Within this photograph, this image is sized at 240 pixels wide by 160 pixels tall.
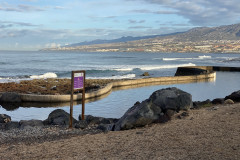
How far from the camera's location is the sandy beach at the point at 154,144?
20.1ft

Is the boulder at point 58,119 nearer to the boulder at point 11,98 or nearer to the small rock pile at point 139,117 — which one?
the small rock pile at point 139,117

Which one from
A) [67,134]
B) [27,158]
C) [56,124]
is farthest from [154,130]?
[56,124]

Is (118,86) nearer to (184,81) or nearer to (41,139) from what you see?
(184,81)

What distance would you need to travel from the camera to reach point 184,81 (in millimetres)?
32969

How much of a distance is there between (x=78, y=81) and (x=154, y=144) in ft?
14.9

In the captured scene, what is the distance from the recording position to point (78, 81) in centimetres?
1061

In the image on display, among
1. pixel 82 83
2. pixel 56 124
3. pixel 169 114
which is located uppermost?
pixel 82 83

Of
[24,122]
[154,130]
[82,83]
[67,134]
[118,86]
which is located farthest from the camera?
[118,86]

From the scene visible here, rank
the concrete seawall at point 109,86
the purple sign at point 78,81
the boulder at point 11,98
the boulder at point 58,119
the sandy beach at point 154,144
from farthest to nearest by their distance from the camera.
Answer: the boulder at point 11,98 < the concrete seawall at point 109,86 < the boulder at point 58,119 < the purple sign at point 78,81 < the sandy beach at point 154,144

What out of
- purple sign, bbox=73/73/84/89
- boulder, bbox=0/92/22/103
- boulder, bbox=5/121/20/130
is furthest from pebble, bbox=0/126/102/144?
boulder, bbox=0/92/22/103

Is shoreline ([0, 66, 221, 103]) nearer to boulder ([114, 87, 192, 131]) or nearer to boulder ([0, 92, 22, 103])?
boulder ([0, 92, 22, 103])

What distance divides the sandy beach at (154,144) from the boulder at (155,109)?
0.36m

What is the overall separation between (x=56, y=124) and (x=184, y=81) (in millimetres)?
22861

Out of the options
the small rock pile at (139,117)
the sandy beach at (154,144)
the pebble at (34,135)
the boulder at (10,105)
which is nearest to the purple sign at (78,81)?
the small rock pile at (139,117)
